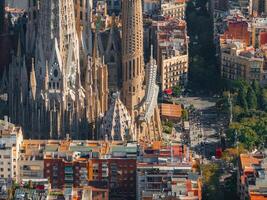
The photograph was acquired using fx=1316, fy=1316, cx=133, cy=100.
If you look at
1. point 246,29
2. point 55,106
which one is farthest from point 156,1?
point 55,106

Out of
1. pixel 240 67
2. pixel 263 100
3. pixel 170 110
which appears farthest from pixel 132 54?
pixel 240 67

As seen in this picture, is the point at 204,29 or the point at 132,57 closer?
the point at 132,57

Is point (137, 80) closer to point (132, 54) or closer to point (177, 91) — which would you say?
point (132, 54)

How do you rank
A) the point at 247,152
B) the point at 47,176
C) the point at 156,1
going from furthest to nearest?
1. the point at 156,1
2. the point at 247,152
3. the point at 47,176

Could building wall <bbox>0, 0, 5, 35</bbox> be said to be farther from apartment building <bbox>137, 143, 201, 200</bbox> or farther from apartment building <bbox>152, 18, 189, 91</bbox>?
apartment building <bbox>137, 143, 201, 200</bbox>

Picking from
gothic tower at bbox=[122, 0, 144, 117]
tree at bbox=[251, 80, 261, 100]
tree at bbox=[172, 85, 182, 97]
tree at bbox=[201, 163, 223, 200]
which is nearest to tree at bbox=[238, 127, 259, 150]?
tree at bbox=[201, 163, 223, 200]

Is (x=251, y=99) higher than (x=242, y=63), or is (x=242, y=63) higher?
(x=242, y=63)

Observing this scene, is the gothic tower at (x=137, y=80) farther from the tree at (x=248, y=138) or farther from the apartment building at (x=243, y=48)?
the apartment building at (x=243, y=48)

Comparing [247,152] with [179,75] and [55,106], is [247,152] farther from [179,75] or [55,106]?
[179,75]

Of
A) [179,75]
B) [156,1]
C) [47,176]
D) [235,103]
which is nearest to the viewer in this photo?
[47,176]
